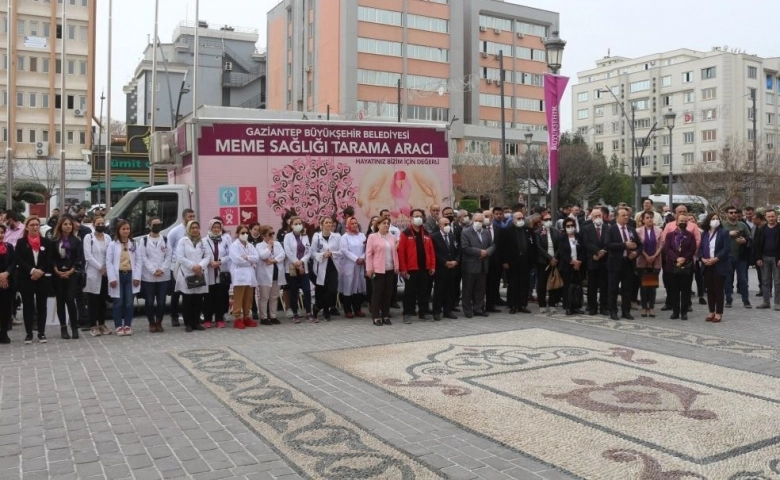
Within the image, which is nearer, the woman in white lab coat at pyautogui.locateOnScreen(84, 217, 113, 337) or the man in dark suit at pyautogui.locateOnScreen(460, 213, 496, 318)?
the woman in white lab coat at pyautogui.locateOnScreen(84, 217, 113, 337)

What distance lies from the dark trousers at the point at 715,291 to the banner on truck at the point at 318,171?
5.29 metres

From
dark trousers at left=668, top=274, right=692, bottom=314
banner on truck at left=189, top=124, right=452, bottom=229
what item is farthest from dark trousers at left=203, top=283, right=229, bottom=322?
dark trousers at left=668, top=274, right=692, bottom=314

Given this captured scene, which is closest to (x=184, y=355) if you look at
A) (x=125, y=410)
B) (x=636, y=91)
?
(x=125, y=410)

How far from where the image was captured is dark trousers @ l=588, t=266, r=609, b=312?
12.9 m

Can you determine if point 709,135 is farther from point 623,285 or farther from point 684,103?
point 623,285

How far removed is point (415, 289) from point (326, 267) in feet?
5.40

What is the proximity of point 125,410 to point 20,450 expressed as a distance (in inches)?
46.5

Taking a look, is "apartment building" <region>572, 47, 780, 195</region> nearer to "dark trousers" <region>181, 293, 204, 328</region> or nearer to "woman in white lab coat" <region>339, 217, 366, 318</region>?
"woman in white lab coat" <region>339, 217, 366, 318</region>

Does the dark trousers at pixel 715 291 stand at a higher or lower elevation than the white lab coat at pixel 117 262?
lower

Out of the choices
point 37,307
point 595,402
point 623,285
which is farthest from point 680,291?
point 37,307

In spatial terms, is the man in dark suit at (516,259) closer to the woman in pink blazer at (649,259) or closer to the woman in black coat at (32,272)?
the woman in pink blazer at (649,259)

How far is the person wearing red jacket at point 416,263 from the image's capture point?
1245 cm

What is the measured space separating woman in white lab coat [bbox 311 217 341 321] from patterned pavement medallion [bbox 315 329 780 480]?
306 centimetres

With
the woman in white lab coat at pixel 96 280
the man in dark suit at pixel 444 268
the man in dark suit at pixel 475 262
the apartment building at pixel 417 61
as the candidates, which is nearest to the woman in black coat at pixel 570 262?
the man in dark suit at pixel 475 262
